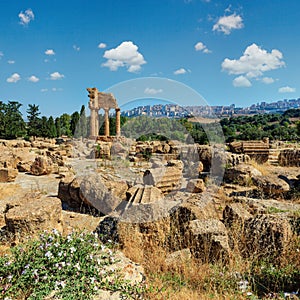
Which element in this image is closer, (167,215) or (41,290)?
(41,290)

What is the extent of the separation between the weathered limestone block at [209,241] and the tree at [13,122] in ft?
135

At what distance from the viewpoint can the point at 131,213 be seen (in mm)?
4574

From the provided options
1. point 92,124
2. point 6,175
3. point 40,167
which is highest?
point 92,124

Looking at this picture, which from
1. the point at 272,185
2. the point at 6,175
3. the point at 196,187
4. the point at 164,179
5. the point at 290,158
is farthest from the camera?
the point at 290,158

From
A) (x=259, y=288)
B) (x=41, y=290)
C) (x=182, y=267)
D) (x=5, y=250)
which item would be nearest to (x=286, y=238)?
(x=259, y=288)

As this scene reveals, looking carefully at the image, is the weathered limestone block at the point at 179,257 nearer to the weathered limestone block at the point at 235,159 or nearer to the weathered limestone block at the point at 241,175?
the weathered limestone block at the point at 241,175

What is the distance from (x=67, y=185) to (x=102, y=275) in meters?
4.83

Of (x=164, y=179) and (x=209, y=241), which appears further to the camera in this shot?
(x=164, y=179)

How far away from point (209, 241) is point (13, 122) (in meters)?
47.6

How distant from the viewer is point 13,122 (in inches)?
1774

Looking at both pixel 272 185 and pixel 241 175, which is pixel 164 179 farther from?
pixel 272 185

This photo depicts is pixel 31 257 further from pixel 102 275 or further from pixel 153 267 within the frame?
pixel 153 267

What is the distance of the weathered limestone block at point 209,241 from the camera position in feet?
12.3

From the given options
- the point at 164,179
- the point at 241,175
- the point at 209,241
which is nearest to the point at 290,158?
the point at 241,175
